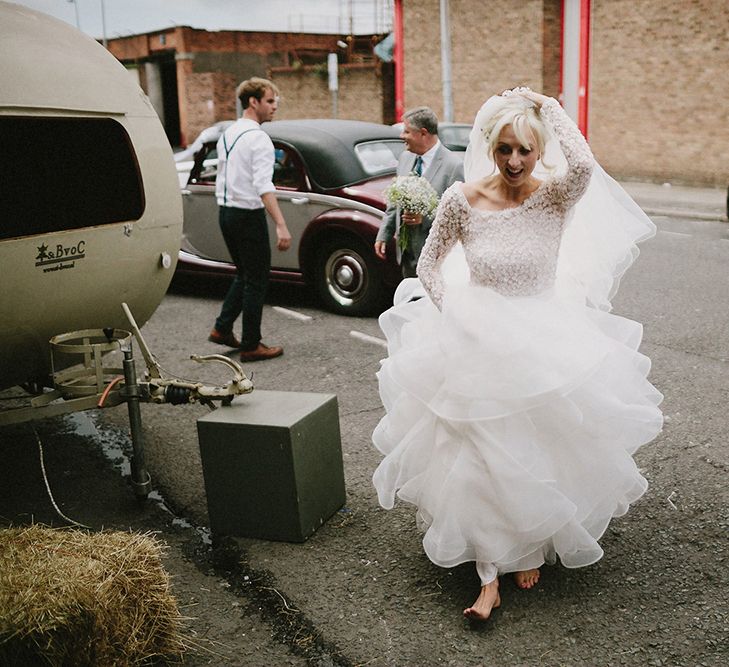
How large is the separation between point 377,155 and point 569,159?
5865mm

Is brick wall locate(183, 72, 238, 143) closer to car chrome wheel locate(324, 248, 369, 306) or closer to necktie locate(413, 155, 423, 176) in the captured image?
car chrome wheel locate(324, 248, 369, 306)

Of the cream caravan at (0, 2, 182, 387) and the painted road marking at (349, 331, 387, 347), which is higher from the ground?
the cream caravan at (0, 2, 182, 387)

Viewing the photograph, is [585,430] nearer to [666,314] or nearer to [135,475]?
[135,475]

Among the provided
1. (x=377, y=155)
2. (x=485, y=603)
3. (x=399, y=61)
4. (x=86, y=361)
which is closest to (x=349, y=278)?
(x=377, y=155)

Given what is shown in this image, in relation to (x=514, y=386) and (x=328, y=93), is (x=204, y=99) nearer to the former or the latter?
(x=328, y=93)

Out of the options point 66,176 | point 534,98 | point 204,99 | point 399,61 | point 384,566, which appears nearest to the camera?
point 534,98

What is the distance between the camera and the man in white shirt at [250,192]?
680 centimetres

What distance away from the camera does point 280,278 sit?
9.05 m

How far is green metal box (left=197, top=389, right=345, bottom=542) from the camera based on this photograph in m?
4.01

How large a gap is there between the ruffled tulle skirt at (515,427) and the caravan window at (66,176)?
2503 mm

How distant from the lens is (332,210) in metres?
8.55

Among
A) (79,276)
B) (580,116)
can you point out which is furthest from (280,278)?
(580,116)

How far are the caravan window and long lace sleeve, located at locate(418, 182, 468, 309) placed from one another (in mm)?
2296

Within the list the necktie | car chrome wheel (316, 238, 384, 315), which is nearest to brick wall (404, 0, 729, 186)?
car chrome wheel (316, 238, 384, 315)
